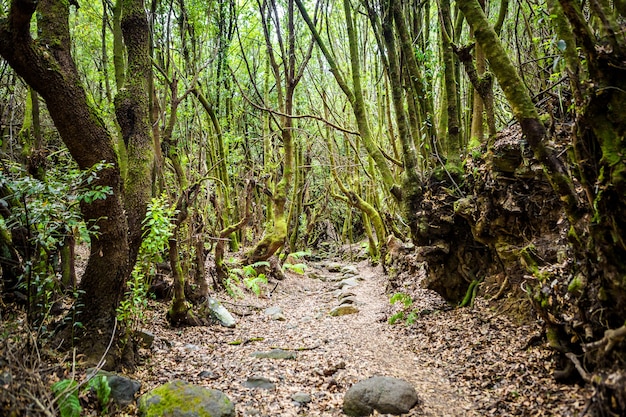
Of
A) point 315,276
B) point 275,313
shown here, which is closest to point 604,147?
point 275,313

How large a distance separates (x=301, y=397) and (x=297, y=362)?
1.07 meters

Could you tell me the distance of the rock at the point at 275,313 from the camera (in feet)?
27.9

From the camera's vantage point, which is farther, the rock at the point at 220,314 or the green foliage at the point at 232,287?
the green foliage at the point at 232,287

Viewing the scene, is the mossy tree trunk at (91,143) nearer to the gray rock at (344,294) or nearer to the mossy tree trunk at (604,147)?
the mossy tree trunk at (604,147)

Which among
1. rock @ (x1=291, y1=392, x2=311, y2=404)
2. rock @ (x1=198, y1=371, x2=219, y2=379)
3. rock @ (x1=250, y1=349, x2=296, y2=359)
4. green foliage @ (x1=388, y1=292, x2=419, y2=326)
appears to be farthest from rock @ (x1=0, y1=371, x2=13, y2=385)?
green foliage @ (x1=388, y1=292, x2=419, y2=326)

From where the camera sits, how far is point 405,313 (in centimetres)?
741

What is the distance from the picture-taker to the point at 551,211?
4902 millimetres

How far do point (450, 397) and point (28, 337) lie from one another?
4.18m

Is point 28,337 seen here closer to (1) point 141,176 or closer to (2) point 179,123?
(1) point 141,176

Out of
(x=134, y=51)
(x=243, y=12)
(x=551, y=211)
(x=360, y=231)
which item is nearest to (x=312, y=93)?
(x=243, y=12)

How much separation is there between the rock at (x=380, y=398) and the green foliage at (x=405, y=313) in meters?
2.62

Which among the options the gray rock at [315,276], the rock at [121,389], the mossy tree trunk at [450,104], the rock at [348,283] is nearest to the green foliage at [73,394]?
the rock at [121,389]

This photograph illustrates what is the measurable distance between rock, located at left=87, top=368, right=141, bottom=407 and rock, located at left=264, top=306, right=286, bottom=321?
177 inches

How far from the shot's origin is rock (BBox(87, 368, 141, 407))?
12.7ft
